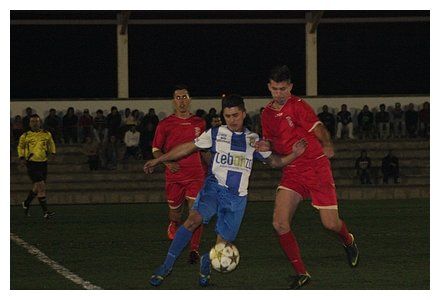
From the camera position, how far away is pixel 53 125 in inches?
1174

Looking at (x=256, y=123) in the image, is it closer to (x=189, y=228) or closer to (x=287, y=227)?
(x=287, y=227)

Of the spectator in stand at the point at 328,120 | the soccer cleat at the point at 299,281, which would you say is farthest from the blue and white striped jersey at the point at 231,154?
the spectator in stand at the point at 328,120

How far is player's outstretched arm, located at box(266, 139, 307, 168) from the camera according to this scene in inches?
403

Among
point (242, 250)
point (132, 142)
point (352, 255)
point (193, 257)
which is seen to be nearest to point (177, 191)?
point (242, 250)

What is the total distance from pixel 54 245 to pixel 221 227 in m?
4.84

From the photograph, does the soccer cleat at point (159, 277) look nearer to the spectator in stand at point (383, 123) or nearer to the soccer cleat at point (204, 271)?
the soccer cleat at point (204, 271)

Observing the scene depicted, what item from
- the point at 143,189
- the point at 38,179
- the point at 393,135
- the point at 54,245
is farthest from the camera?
the point at 393,135

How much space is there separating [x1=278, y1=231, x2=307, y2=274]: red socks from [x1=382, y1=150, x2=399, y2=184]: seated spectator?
17005 millimetres

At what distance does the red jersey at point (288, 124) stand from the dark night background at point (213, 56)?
23.6 meters

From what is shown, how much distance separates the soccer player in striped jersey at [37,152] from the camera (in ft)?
64.6

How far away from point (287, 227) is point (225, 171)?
2.57 ft

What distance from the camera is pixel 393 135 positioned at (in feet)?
103

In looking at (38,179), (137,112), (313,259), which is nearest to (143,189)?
(137,112)

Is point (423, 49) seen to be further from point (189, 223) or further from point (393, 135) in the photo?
point (189, 223)
